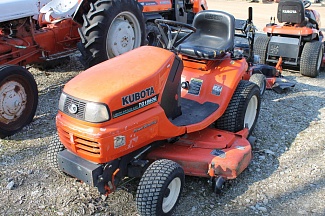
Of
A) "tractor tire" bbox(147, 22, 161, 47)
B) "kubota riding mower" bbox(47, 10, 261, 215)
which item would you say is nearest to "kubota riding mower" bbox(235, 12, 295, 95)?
"kubota riding mower" bbox(47, 10, 261, 215)

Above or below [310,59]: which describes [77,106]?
above

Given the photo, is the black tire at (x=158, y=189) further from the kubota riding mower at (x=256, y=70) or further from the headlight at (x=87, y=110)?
the kubota riding mower at (x=256, y=70)

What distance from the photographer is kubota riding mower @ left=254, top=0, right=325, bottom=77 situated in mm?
6250

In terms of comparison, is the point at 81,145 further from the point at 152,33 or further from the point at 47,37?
the point at 152,33

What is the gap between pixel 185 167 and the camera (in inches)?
125

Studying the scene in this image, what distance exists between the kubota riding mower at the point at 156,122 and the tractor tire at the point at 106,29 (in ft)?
4.97

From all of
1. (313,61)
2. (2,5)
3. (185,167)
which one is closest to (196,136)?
(185,167)

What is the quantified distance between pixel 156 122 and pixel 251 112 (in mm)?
1615

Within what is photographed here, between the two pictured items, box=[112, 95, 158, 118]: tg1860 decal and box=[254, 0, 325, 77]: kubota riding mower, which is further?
box=[254, 0, 325, 77]: kubota riding mower

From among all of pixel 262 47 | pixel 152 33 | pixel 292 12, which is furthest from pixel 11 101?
pixel 292 12

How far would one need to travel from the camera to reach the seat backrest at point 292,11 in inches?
255

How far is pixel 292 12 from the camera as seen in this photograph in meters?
6.54

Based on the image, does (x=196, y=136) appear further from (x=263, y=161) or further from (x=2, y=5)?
(x=2, y=5)

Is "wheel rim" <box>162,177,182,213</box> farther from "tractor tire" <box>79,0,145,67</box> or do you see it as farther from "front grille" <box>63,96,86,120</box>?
"tractor tire" <box>79,0,145,67</box>
